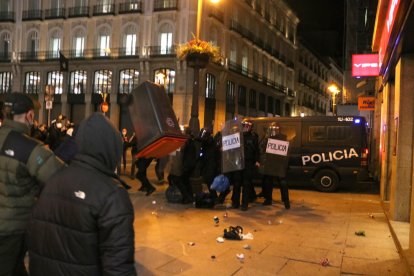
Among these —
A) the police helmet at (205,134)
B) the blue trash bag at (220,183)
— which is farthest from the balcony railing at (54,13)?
the blue trash bag at (220,183)

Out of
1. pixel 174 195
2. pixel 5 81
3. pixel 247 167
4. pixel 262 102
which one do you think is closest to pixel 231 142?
pixel 247 167

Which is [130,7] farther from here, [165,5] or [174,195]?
[174,195]

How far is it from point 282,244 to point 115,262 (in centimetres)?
511

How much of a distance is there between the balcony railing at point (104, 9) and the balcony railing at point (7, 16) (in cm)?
901

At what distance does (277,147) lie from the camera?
1056 cm

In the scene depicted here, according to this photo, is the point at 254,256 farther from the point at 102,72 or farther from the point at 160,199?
the point at 102,72

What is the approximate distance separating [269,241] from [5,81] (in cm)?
4175

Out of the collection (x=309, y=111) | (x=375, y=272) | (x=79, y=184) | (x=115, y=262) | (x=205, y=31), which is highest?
(x=205, y=31)

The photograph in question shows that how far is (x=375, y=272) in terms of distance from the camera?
18.8ft

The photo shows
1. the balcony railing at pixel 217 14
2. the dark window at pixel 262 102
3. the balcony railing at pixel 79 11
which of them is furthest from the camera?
the dark window at pixel 262 102

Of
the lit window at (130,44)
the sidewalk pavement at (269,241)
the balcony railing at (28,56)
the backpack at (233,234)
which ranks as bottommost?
the sidewalk pavement at (269,241)

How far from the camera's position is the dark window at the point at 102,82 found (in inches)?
1543

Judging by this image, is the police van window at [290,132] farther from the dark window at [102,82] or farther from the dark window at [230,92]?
the dark window at [230,92]

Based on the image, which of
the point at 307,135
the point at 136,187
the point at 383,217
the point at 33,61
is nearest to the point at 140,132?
the point at 383,217
